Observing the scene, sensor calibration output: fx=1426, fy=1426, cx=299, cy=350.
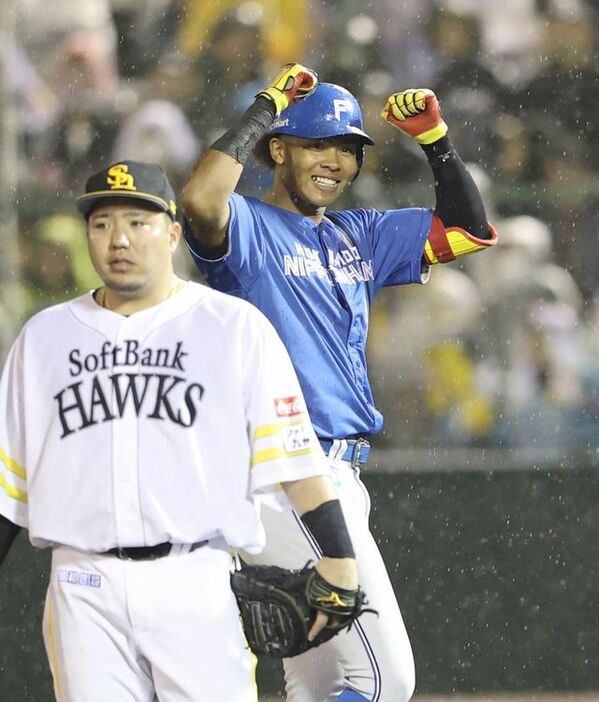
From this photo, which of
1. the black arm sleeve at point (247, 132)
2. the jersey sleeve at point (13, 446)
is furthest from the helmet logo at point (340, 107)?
the jersey sleeve at point (13, 446)

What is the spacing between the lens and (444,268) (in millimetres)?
5988

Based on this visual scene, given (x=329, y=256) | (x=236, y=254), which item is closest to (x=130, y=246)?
(x=236, y=254)

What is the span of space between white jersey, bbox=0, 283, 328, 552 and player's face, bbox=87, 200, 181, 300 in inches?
3.0

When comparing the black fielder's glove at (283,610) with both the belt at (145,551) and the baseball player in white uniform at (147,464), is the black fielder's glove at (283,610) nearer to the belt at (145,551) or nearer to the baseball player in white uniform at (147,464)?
the baseball player in white uniform at (147,464)

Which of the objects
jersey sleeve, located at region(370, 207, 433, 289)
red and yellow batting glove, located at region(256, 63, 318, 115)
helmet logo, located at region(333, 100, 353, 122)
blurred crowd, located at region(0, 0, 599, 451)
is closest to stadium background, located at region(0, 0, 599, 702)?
blurred crowd, located at region(0, 0, 599, 451)

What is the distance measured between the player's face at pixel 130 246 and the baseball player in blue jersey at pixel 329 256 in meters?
0.76

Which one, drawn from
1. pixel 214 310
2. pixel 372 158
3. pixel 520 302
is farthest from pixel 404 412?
pixel 214 310

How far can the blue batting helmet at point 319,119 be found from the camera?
155 inches

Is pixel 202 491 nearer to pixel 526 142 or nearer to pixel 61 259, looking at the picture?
pixel 61 259

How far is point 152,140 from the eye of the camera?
5.98 metres

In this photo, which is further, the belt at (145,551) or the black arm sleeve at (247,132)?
the black arm sleeve at (247,132)

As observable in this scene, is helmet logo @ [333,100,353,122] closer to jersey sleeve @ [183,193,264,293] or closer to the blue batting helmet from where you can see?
the blue batting helmet

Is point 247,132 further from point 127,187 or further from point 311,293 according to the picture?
point 127,187

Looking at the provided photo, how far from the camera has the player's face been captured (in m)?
2.81
